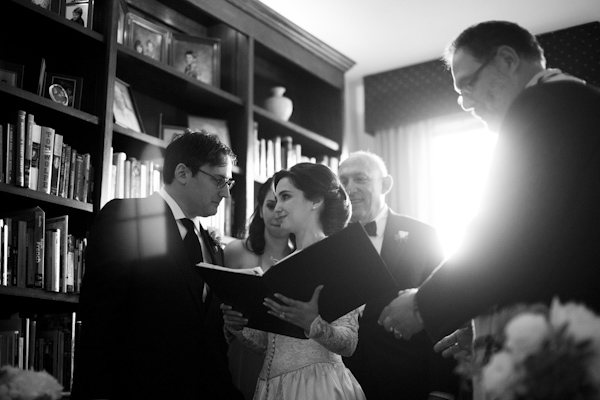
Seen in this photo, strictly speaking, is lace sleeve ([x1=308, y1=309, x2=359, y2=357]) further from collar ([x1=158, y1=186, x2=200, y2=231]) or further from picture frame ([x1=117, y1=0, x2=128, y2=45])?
picture frame ([x1=117, y1=0, x2=128, y2=45])

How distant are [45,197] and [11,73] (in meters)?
0.52

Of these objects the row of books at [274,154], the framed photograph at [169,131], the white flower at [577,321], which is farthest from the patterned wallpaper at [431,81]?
the white flower at [577,321]

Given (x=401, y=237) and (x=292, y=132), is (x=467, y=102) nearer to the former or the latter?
(x=401, y=237)

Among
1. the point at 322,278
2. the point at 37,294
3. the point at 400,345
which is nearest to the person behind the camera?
the point at 322,278

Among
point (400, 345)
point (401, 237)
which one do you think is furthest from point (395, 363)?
point (401, 237)

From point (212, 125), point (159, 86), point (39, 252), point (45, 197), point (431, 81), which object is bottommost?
point (39, 252)

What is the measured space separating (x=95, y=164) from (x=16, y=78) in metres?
0.46

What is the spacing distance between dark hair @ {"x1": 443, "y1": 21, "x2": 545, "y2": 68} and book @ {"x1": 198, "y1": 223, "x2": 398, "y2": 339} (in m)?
0.54

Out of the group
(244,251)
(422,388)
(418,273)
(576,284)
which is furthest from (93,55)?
(576,284)

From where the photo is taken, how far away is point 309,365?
2.10 m

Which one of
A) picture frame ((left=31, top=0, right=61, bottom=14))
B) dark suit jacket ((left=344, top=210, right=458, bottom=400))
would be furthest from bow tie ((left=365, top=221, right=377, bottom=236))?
picture frame ((left=31, top=0, right=61, bottom=14))

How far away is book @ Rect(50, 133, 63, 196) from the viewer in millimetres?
2723

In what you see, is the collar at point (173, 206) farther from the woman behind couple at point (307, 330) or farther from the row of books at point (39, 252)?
the row of books at point (39, 252)

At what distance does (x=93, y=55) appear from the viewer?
2.98m
